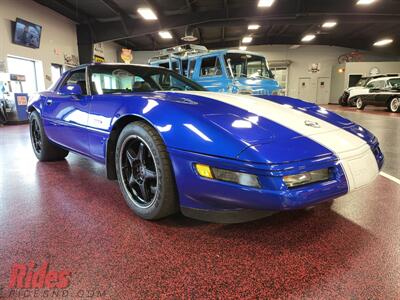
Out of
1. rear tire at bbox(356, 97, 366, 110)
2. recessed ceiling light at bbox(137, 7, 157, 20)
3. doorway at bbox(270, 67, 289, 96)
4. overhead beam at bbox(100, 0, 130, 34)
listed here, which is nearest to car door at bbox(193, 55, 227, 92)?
recessed ceiling light at bbox(137, 7, 157, 20)

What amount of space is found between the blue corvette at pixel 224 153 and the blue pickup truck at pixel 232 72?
4272 mm

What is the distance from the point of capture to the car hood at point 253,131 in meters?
1.16

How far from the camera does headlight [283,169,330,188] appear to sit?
112 centimetres

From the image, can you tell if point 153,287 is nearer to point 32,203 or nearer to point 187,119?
point 187,119

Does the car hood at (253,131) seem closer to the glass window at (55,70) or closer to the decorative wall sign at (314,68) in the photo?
the glass window at (55,70)

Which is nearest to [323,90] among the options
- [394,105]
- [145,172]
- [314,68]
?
[314,68]

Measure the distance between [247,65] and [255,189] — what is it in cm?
586

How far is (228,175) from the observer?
3.85ft

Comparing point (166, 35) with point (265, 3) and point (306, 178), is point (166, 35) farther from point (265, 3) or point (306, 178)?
point (306, 178)

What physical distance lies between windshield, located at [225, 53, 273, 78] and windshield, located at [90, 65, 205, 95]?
12.8ft

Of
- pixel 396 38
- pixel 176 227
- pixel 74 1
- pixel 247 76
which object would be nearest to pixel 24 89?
pixel 74 1

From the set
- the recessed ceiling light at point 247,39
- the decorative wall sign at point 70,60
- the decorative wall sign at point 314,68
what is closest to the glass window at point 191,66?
the decorative wall sign at point 70,60

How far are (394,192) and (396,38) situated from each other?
18432mm

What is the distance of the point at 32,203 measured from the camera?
1.88 meters
